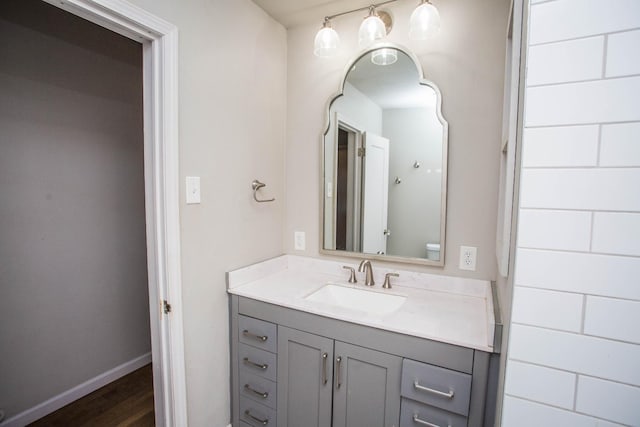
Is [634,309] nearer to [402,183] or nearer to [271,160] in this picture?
[402,183]

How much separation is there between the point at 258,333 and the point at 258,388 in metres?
0.29

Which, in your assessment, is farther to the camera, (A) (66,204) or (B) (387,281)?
(A) (66,204)

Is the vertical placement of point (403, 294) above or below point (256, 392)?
above

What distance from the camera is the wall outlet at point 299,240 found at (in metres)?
1.92

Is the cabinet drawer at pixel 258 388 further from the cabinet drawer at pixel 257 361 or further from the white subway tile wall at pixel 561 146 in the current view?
the white subway tile wall at pixel 561 146

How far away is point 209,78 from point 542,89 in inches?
52.6

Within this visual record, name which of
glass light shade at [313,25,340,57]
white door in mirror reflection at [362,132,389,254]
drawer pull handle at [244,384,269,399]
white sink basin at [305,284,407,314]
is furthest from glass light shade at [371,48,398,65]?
drawer pull handle at [244,384,269,399]

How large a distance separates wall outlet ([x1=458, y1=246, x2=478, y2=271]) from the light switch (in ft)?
4.43

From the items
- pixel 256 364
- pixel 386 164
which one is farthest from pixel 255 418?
pixel 386 164

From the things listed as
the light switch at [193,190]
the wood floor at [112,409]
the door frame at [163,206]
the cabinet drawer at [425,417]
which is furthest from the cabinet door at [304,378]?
the wood floor at [112,409]

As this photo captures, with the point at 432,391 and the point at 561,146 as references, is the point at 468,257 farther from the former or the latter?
the point at 561,146

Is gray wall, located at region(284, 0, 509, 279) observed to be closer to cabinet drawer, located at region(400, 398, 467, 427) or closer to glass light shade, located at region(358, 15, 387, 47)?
glass light shade, located at region(358, 15, 387, 47)

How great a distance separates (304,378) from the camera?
1332 millimetres

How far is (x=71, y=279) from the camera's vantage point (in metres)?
1.87
